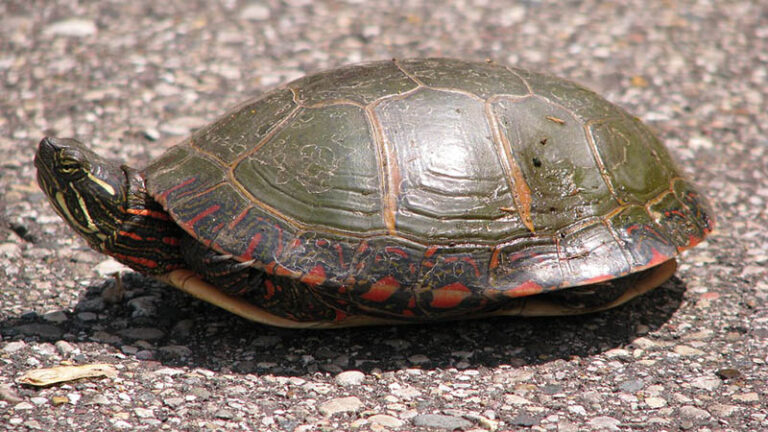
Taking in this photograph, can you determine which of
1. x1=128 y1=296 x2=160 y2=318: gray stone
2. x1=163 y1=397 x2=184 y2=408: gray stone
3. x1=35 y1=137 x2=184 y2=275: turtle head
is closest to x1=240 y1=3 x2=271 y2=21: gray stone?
x1=35 y1=137 x2=184 y2=275: turtle head

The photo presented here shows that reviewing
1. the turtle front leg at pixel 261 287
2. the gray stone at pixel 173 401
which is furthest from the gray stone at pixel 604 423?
the gray stone at pixel 173 401

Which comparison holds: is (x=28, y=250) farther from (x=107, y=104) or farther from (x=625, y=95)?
(x=625, y=95)

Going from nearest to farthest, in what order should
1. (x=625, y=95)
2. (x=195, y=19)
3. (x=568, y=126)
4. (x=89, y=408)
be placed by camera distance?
1. (x=89, y=408)
2. (x=568, y=126)
3. (x=625, y=95)
4. (x=195, y=19)

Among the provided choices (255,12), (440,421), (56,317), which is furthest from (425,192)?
(255,12)

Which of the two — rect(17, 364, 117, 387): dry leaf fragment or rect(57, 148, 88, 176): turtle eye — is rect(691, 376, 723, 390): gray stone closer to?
rect(17, 364, 117, 387): dry leaf fragment

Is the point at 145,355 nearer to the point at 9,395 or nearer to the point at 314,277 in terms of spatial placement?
the point at 9,395

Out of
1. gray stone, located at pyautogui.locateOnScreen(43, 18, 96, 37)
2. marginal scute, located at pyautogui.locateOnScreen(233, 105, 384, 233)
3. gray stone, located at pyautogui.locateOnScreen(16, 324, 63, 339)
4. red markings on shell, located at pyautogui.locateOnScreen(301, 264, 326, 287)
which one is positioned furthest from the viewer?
gray stone, located at pyautogui.locateOnScreen(43, 18, 96, 37)

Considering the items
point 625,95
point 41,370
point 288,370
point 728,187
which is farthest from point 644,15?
point 41,370
